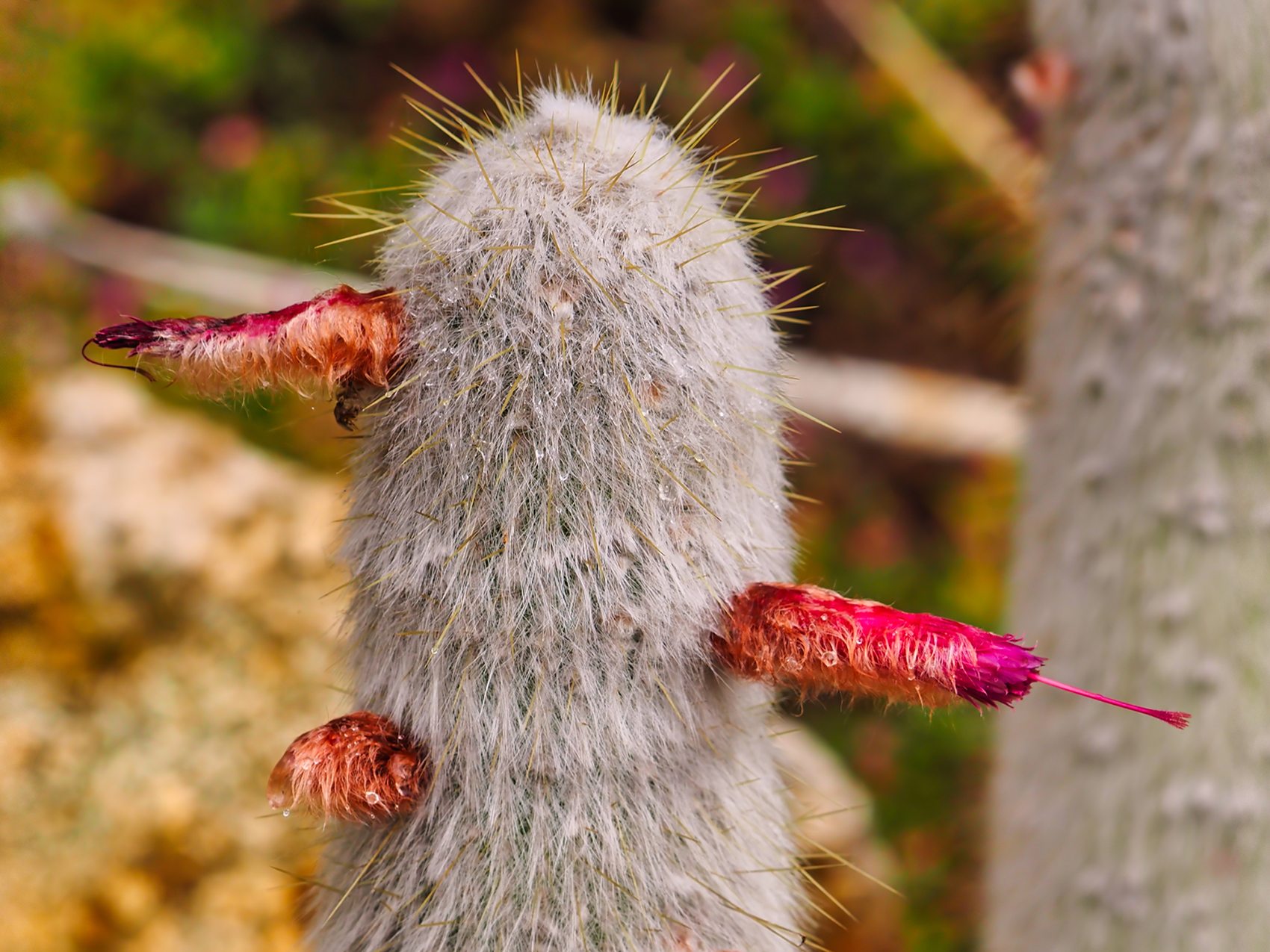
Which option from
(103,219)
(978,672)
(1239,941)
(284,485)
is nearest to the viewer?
(978,672)

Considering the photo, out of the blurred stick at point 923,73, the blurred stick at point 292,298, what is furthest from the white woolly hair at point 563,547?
the blurred stick at point 923,73

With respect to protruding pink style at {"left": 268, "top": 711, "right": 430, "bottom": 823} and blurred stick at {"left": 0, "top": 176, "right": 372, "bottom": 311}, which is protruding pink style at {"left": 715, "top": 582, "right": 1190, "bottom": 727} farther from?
blurred stick at {"left": 0, "top": 176, "right": 372, "bottom": 311}

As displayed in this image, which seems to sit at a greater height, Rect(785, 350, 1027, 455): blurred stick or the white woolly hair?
Rect(785, 350, 1027, 455): blurred stick

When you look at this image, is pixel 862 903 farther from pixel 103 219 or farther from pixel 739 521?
pixel 103 219

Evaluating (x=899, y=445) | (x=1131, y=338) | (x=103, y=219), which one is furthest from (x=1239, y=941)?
(x=103, y=219)

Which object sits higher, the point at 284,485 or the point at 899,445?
the point at 899,445

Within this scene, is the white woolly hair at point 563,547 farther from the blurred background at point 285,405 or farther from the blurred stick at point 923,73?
the blurred stick at point 923,73

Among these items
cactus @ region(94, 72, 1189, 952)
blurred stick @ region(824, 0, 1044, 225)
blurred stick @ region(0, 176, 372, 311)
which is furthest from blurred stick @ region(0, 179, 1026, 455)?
cactus @ region(94, 72, 1189, 952)

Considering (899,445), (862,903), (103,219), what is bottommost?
(862,903)
